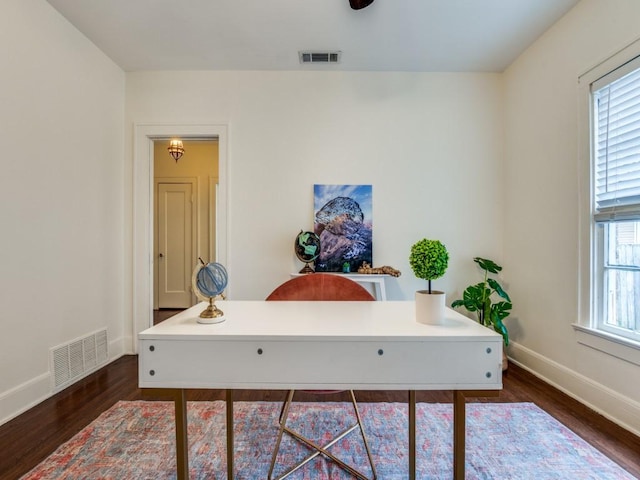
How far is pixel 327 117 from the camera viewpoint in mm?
3049

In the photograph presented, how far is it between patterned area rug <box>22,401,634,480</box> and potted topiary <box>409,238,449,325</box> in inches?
33.9

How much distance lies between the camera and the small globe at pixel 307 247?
2.88m

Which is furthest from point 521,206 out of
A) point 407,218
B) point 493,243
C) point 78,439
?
point 78,439

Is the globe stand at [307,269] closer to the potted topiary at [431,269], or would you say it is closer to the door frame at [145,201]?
the door frame at [145,201]

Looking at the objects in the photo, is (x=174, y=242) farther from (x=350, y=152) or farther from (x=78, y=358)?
(x=350, y=152)

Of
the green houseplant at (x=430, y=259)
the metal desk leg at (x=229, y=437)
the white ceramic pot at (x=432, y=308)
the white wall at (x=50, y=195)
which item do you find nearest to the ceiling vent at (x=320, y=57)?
the white wall at (x=50, y=195)

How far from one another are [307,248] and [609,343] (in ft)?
7.37

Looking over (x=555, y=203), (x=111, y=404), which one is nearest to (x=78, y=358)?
(x=111, y=404)

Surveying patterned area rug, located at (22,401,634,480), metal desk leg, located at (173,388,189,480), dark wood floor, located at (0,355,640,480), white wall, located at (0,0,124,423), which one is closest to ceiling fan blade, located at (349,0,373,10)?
white wall, located at (0,0,124,423)

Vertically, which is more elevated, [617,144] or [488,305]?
[617,144]

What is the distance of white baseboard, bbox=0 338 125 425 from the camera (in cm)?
184

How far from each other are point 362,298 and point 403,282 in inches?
61.6

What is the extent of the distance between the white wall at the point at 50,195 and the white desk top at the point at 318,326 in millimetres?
1564

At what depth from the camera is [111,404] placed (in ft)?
6.70
